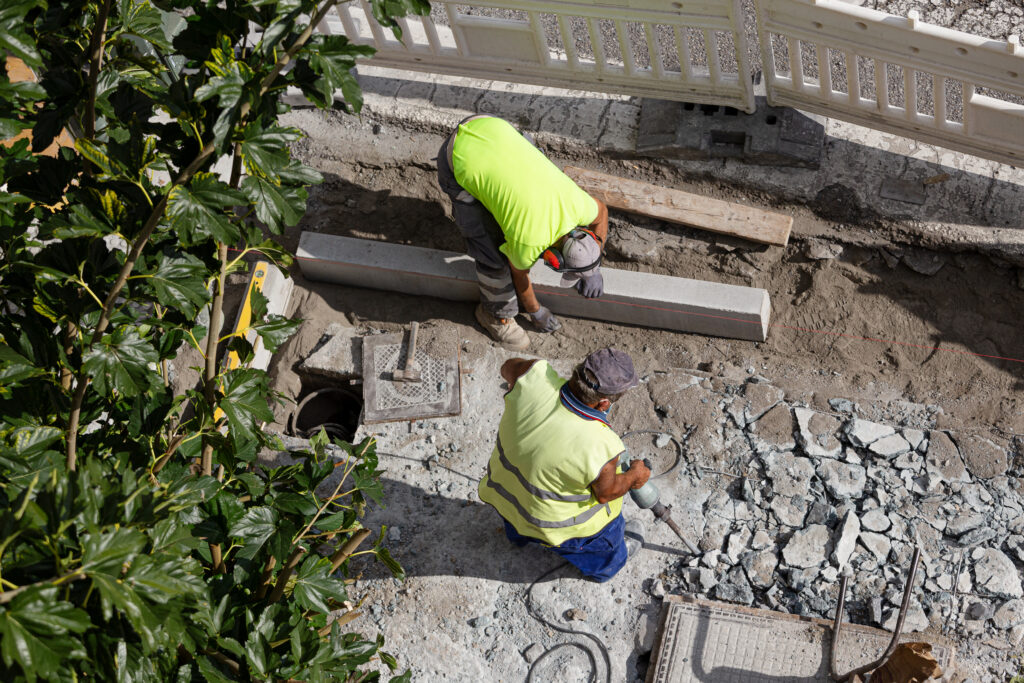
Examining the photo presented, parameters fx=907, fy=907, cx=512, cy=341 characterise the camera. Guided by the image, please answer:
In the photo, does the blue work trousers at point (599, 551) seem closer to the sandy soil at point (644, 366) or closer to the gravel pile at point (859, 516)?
the sandy soil at point (644, 366)

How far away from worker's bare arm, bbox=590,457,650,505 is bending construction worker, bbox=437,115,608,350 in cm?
166

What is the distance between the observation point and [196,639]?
2.61 m

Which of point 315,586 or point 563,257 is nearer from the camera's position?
point 315,586

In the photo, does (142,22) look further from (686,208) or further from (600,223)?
(686,208)

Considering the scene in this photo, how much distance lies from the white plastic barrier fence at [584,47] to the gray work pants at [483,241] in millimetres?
1249

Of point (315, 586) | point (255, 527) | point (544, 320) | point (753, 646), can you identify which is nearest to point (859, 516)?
point (753, 646)

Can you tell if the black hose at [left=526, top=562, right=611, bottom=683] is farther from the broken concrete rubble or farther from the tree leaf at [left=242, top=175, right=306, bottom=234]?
the tree leaf at [left=242, top=175, right=306, bottom=234]

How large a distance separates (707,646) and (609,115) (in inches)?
159

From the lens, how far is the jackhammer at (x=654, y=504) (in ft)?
15.6

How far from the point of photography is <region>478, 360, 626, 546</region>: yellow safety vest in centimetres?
422

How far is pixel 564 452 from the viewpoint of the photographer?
4.21 meters

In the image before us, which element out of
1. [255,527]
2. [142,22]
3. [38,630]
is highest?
[142,22]

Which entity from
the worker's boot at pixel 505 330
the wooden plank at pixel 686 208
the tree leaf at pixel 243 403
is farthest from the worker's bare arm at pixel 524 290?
the tree leaf at pixel 243 403

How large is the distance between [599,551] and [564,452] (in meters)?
0.97
